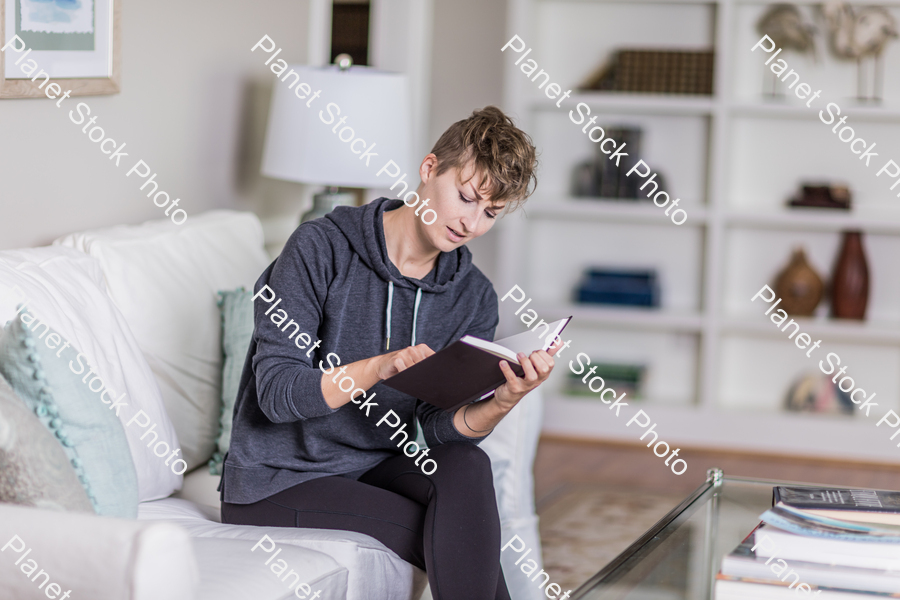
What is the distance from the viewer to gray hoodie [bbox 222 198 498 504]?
4.84 feet

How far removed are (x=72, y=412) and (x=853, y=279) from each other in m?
2.90

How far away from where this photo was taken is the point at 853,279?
3.41 meters

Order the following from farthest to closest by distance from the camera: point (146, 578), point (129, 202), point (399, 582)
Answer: point (129, 202) → point (399, 582) → point (146, 578)

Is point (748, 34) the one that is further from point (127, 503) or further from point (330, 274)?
point (127, 503)

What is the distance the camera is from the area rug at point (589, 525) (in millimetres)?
2412

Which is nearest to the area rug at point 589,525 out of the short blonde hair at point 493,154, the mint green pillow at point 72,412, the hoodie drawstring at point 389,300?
the hoodie drawstring at point 389,300

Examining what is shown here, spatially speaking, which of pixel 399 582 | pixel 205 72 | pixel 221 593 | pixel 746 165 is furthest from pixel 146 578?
pixel 746 165

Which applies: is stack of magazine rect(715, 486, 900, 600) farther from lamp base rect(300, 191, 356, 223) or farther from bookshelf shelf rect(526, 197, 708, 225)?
bookshelf shelf rect(526, 197, 708, 225)

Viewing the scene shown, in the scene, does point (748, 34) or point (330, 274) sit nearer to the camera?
point (330, 274)

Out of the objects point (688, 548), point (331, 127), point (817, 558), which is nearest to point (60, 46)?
point (331, 127)

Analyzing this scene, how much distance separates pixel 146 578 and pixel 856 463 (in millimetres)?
2977

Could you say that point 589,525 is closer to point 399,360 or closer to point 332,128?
point 332,128

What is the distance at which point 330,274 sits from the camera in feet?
5.10

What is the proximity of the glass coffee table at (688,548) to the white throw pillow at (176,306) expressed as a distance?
2.88 ft
